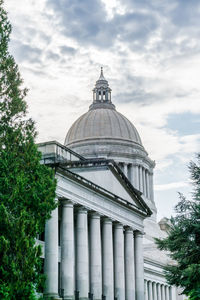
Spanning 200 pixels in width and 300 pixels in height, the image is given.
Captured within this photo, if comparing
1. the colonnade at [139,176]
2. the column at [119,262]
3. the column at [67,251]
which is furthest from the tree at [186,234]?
the colonnade at [139,176]

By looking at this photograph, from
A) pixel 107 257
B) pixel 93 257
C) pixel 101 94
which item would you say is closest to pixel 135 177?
pixel 101 94

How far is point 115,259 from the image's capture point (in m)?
55.1

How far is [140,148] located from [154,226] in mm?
14698

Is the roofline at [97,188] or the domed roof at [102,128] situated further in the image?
the domed roof at [102,128]

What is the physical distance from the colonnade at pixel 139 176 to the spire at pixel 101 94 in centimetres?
1470

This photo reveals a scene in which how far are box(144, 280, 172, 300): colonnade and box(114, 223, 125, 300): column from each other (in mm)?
23116

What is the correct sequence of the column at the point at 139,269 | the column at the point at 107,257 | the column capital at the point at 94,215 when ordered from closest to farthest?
the column capital at the point at 94,215
the column at the point at 107,257
the column at the point at 139,269

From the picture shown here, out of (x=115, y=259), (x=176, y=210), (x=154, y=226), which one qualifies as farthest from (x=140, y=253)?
(x=154, y=226)

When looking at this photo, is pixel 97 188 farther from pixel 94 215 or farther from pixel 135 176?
pixel 135 176

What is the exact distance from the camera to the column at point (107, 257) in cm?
5106

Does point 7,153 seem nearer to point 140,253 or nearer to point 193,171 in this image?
point 193,171

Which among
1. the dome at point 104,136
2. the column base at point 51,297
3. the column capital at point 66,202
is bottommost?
the column base at point 51,297

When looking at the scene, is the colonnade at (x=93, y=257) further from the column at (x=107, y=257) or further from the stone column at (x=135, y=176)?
the stone column at (x=135, y=176)

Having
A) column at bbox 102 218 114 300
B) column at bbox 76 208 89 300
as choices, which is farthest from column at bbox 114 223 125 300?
column at bbox 76 208 89 300
